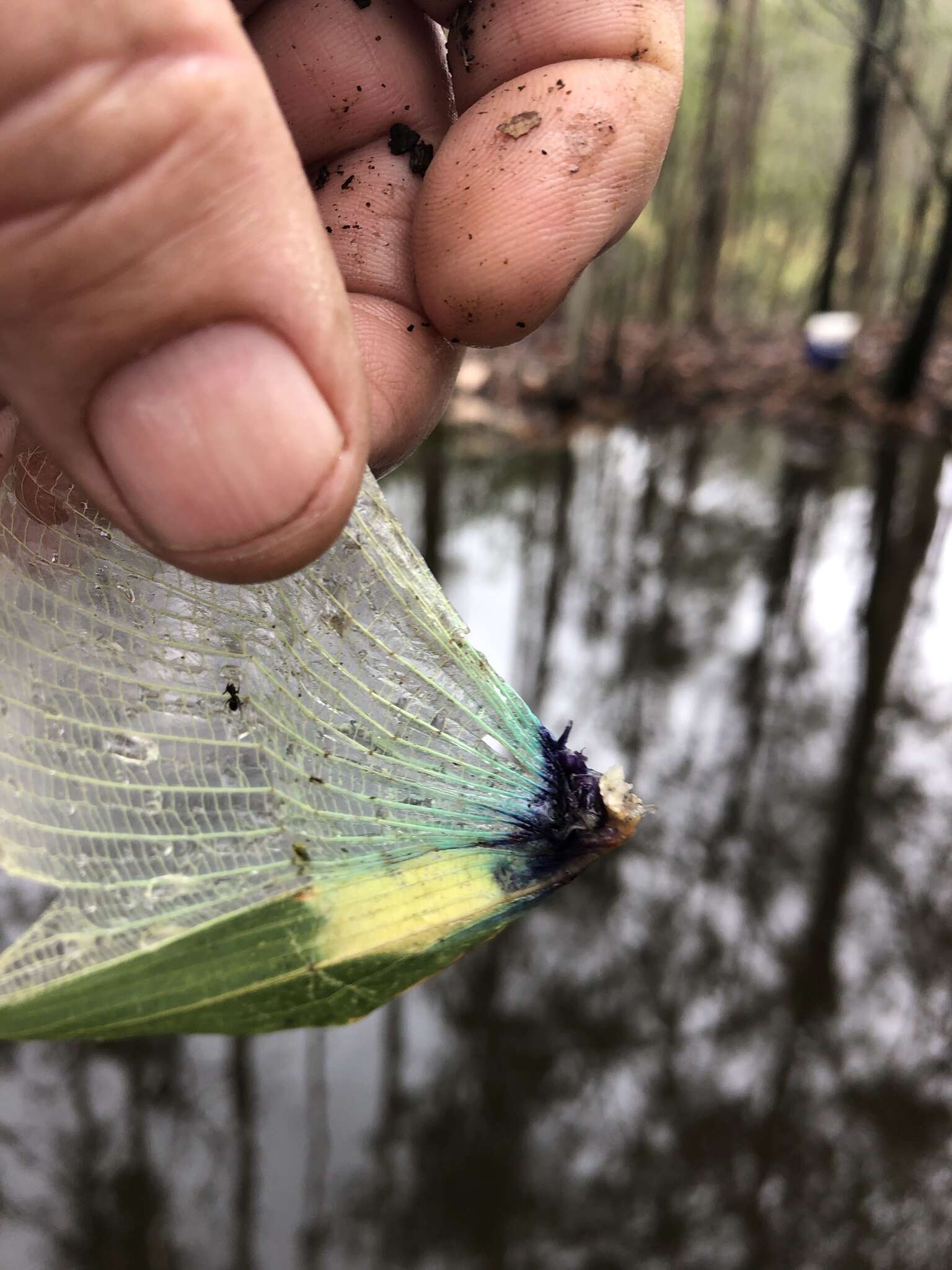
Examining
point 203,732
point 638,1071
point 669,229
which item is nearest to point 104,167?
point 203,732

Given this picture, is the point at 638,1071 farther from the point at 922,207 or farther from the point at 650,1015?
the point at 922,207

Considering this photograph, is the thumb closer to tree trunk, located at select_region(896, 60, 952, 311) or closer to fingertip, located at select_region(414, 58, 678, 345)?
fingertip, located at select_region(414, 58, 678, 345)

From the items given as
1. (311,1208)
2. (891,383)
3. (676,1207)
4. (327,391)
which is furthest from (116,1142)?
(891,383)

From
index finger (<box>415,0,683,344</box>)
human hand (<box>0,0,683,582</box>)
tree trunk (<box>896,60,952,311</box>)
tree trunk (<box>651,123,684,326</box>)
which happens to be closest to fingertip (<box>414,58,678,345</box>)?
index finger (<box>415,0,683,344</box>)

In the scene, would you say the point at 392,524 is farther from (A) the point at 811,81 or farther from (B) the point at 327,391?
(A) the point at 811,81

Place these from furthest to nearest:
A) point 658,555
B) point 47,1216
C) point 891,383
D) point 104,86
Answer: point 891,383
point 658,555
point 47,1216
point 104,86

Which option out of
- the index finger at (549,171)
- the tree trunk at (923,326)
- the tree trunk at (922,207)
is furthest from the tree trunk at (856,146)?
the index finger at (549,171)
